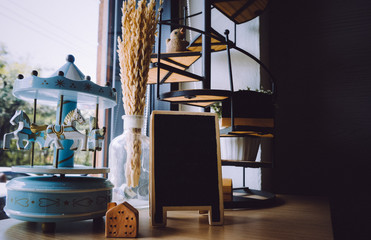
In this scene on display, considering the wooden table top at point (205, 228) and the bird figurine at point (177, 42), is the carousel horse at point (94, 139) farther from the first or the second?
the bird figurine at point (177, 42)

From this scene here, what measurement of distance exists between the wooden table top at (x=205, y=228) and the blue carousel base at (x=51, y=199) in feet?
0.12

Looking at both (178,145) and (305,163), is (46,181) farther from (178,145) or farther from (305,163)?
(305,163)

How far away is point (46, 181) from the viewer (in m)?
0.71

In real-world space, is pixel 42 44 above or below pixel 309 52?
below

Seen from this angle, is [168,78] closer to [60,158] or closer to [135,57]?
[135,57]

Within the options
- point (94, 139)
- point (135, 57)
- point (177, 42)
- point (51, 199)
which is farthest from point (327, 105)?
point (51, 199)

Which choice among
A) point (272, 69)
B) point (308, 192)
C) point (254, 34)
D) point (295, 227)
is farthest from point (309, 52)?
point (295, 227)

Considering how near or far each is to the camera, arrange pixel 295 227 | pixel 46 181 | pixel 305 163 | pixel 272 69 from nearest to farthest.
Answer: pixel 46 181 → pixel 295 227 → pixel 305 163 → pixel 272 69

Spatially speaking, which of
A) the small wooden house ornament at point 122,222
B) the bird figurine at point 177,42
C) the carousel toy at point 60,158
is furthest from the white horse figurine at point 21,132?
the bird figurine at point 177,42

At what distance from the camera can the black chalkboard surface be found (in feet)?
2.67

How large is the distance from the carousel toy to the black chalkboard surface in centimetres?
14

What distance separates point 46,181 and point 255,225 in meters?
0.56

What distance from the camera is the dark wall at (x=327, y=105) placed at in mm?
1725

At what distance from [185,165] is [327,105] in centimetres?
129
